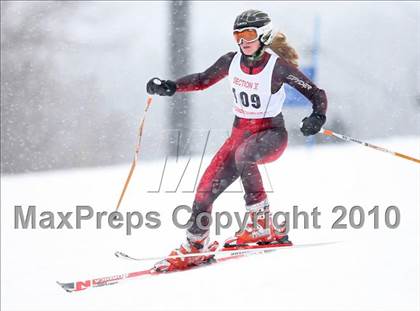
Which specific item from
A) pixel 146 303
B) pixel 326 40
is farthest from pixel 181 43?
pixel 146 303

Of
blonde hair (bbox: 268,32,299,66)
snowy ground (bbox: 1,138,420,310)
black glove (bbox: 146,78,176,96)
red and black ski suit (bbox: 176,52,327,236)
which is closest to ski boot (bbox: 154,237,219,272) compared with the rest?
red and black ski suit (bbox: 176,52,327,236)

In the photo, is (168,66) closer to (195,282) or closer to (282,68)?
(195,282)

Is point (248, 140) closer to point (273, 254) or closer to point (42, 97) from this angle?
point (273, 254)

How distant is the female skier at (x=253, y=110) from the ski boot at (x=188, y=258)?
62 mm

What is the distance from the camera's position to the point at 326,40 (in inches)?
307

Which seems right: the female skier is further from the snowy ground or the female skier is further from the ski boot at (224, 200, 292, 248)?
the snowy ground

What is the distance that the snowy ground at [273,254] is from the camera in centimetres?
471

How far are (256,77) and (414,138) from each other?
216 cm

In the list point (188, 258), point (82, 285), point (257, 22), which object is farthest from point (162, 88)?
point (82, 285)

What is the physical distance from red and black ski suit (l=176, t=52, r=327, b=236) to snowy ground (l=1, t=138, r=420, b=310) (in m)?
0.36

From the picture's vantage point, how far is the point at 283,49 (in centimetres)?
361

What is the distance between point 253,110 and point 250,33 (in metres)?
0.38

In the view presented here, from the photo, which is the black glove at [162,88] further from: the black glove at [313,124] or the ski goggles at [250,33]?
the black glove at [313,124]

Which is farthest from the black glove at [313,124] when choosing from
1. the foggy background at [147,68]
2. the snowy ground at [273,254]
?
the foggy background at [147,68]
